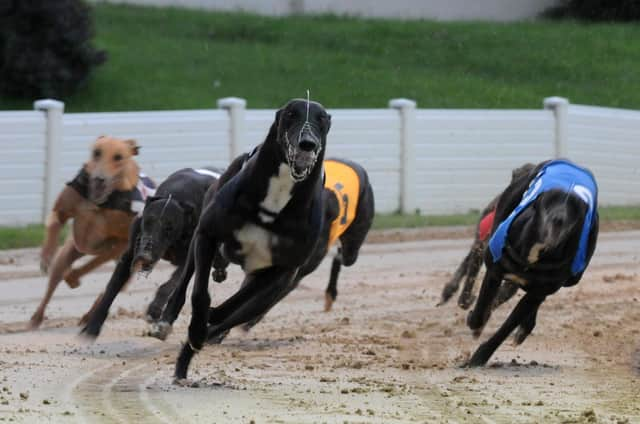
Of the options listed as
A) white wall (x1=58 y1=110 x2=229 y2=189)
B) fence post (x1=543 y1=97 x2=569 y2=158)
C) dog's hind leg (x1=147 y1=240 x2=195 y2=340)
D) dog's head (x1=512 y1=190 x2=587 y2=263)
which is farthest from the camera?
fence post (x1=543 y1=97 x2=569 y2=158)

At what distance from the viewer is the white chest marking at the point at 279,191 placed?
6.03 m

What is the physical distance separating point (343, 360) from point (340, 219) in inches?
49.1

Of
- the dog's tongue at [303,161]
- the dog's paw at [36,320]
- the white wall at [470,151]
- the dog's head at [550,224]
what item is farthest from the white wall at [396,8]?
the dog's tongue at [303,161]

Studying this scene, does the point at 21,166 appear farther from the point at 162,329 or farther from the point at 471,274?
the point at 162,329

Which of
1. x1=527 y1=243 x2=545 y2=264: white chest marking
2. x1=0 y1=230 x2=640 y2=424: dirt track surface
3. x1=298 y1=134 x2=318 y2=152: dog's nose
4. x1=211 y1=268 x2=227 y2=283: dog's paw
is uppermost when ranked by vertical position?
x1=298 y1=134 x2=318 y2=152: dog's nose

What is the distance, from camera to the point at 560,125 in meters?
16.3

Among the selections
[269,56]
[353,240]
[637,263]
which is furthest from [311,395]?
[269,56]

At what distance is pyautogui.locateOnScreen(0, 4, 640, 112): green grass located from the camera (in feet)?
67.1

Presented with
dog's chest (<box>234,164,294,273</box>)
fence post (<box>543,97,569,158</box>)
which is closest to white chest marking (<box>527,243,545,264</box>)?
dog's chest (<box>234,164,294,273</box>)

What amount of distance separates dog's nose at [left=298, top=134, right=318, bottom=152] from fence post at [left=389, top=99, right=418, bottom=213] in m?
9.64

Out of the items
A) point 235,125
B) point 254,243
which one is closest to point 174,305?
point 254,243

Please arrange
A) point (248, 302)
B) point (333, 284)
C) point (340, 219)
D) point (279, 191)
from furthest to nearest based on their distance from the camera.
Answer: point (333, 284), point (340, 219), point (248, 302), point (279, 191)

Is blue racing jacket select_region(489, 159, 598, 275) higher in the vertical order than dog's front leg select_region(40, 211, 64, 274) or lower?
higher

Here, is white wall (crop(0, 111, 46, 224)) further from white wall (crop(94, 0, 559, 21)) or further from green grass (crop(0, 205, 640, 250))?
white wall (crop(94, 0, 559, 21))
